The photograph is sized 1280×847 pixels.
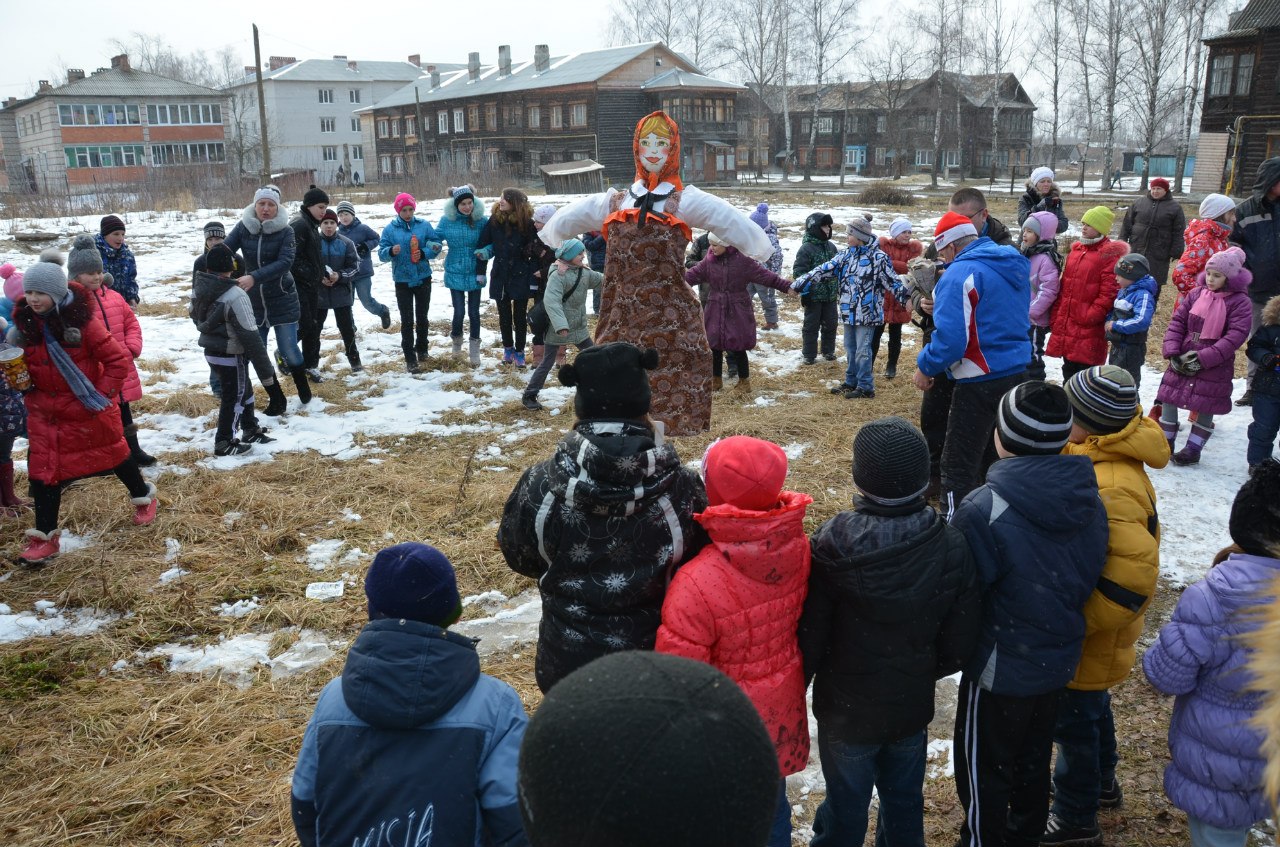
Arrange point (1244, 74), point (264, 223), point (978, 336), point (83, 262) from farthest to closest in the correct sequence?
1. point (1244, 74)
2. point (264, 223)
3. point (83, 262)
4. point (978, 336)

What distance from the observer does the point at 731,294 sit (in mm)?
8859

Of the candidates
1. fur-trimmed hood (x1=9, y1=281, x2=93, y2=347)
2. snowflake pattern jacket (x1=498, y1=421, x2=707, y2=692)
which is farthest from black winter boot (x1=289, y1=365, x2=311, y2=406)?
snowflake pattern jacket (x1=498, y1=421, x2=707, y2=692)

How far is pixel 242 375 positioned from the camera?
7477 mm

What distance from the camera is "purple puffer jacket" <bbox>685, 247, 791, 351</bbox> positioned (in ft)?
28.8

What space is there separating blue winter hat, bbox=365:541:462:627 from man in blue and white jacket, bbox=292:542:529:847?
9 cm

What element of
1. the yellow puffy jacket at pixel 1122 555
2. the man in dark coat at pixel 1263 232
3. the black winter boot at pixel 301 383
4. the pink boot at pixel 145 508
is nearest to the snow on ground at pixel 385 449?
the black winter boot at pixel 301 383

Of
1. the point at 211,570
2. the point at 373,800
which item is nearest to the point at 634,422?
the point at 373,800

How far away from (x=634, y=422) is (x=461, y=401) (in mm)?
→ 6552

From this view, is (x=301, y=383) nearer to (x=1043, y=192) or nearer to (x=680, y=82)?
(x=1043, y=192)

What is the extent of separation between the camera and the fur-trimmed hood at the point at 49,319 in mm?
5129

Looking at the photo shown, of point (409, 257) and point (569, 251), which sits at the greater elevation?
point (569, 251)

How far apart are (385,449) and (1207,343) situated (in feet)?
22.4

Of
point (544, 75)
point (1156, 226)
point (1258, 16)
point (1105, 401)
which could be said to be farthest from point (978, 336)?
point (544, 75)

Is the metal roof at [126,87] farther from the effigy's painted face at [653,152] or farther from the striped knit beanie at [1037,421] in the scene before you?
the striped knit beanie at [1037,421]
